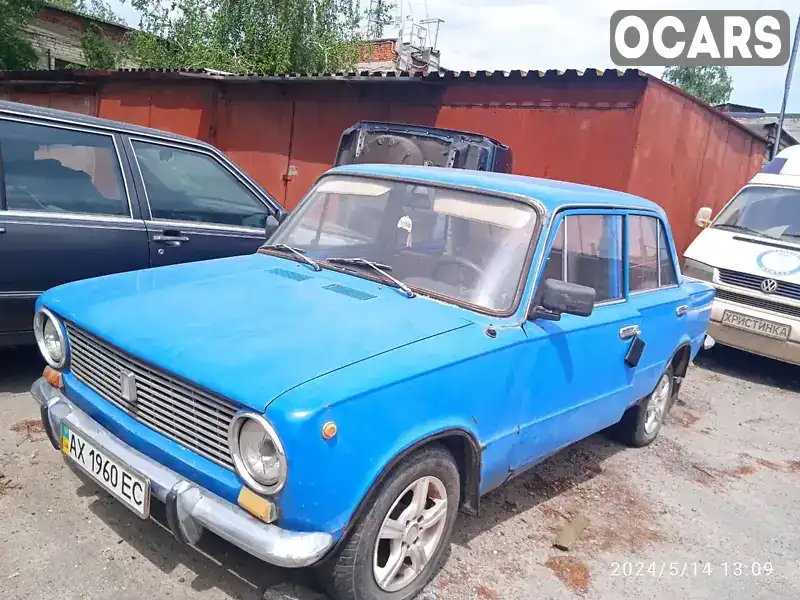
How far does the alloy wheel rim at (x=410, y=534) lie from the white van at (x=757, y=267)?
5316mm

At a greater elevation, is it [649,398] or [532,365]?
[532,365]

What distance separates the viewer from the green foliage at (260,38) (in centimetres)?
1827

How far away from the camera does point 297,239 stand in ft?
12.1

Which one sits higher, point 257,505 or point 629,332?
A: point 629,332

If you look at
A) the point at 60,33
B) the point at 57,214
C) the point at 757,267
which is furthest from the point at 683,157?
the point at 60,33

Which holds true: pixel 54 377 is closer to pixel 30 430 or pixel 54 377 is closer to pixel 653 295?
pixel 30 430

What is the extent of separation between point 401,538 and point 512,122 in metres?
7.76

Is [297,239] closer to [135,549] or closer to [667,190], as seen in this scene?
[135,549]

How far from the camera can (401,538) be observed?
2.53m

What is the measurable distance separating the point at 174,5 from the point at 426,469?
69.3 ft

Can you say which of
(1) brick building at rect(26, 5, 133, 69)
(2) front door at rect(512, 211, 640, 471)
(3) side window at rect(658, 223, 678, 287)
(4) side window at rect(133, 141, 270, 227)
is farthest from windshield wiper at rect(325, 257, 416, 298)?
(1) brick building at rect(26, 5, 133, 69)

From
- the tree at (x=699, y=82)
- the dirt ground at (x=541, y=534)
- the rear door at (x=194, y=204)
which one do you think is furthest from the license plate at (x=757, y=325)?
the tree at (x=699, y=82)

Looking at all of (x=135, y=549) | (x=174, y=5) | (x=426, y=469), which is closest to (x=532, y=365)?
(x=426, y=469)

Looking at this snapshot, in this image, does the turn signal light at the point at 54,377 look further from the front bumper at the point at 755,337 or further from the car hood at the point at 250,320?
the front bumper at the point at 755,337
